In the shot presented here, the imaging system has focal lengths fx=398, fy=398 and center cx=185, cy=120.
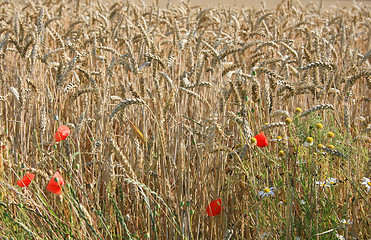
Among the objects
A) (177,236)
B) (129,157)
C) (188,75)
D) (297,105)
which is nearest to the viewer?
(177,236)

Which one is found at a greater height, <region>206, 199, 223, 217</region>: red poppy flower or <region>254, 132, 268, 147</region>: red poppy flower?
<region>254, 132, 268, 147</region>: red poppy flower

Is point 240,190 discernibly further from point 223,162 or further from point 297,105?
point 297,105

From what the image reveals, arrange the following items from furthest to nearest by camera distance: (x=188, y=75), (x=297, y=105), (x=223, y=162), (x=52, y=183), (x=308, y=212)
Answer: (x=297, y=105) → (x=188, y=75) → (x=223, y=162) → (x=308, y=212) → (x=52, y=183)

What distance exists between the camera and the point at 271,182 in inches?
59.2

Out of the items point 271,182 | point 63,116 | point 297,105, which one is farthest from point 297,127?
point 63,116

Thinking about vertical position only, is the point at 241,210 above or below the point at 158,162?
below

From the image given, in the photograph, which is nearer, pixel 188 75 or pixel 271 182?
pixel 271 182

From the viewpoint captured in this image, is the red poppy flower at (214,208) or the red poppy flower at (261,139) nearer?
the red poppy flower at (261,139)

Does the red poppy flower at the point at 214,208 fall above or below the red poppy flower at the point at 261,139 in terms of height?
below

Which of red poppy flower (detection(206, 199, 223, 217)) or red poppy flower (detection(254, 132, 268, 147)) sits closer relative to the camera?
red poppy flower (detection(254, 132, 268, 147))

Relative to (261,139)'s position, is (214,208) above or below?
below

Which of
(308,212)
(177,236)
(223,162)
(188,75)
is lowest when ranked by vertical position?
(177,236)

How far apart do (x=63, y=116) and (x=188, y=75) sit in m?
0.85

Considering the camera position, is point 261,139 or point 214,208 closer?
point 261,139
